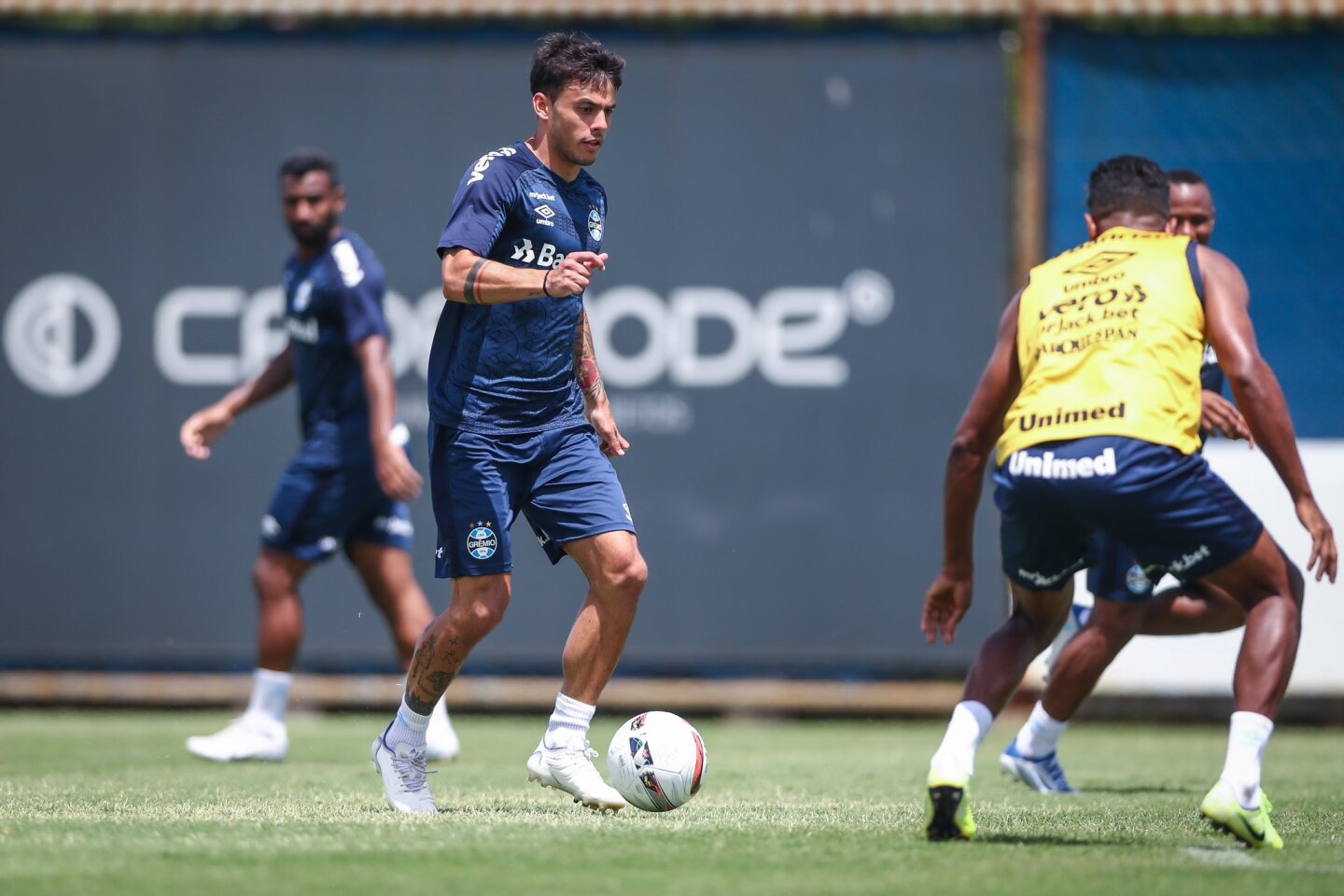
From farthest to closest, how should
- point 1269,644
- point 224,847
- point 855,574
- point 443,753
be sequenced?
point 855,574
point 443,753
point 1269,644
point 224,847

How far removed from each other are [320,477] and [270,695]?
1.02 metres

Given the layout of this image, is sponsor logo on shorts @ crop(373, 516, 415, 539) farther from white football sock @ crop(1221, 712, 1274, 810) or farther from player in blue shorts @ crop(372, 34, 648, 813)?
white football sock @ crop(1221, 712, 1274, 810)

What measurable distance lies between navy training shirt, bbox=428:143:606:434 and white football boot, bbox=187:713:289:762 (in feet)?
9.63


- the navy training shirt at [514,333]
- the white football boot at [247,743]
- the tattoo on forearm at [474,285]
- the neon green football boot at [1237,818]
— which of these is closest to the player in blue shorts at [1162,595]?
the neon green football boot at [1237,818]

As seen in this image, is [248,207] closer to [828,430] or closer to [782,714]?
[828,430]

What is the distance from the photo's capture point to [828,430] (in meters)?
11.1

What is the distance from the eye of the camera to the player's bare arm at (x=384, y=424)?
675cm

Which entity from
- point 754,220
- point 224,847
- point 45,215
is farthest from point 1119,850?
point 45,215

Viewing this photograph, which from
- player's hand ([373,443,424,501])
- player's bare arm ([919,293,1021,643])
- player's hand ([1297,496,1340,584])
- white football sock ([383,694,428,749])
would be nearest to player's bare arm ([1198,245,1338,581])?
player's hand ([1297,496,1340,584])

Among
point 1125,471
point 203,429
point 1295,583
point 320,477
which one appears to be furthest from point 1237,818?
point 203,429

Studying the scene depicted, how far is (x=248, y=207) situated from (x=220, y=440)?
1504 millimetres

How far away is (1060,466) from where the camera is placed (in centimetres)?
501

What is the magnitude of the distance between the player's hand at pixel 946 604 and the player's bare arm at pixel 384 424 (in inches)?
86.6

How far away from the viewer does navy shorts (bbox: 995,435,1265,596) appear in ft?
16.2
